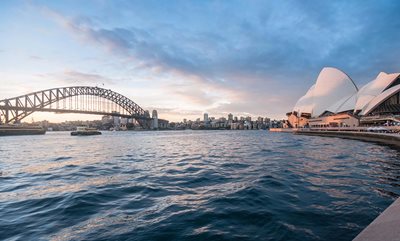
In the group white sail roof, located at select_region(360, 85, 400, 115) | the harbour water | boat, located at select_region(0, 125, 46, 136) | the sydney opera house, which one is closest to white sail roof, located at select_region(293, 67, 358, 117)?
the sydney opera house

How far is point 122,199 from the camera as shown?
21.8ft

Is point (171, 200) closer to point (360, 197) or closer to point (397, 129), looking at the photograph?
point (360, 197)

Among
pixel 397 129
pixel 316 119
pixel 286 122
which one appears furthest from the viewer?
pixel 286 122

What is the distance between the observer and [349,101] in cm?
7431

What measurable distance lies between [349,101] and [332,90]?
792 centimetres

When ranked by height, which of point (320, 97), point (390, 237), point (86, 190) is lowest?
point (86, 190)

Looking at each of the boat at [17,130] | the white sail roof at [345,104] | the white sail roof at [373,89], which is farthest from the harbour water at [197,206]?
the boat at [17,130]

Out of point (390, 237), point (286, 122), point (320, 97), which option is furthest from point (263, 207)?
point (286, 122)

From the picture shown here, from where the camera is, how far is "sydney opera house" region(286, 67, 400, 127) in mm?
59000

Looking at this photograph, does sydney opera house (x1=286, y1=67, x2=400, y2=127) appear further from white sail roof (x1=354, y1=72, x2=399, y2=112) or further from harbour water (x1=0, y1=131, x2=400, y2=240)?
harbour water (x1=0, y1=131, x2=400, y2=240)

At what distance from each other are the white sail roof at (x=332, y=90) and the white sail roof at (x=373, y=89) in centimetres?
682

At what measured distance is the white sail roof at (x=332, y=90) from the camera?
76562 mm

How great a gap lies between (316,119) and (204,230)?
329ft

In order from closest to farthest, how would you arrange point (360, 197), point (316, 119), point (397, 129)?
point (360, 197) → point (397, 129) → point (316, 119)
